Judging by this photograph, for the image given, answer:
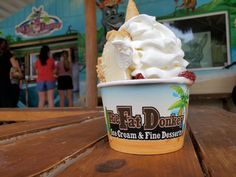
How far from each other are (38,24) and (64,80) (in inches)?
47.5

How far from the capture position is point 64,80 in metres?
4.45

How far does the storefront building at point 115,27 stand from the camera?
12.4 feet

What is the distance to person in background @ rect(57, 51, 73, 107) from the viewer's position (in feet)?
14.6

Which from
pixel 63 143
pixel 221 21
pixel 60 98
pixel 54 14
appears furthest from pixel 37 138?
pixel 54 14

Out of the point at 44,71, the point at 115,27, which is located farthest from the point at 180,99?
the point at 115,27

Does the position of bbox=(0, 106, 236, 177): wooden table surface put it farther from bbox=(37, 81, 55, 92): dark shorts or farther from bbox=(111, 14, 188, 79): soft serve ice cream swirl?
bbox=(37, 81, 55, 92): dark shorts

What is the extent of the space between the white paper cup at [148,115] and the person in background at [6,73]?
2.22 meters

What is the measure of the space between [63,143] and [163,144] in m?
0.18

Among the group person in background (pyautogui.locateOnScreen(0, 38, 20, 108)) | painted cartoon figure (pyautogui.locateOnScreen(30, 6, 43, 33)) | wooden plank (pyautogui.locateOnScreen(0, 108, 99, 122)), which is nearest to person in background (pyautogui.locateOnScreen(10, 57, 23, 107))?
person in background (pyautogui.locateOnScreen(0, 38, 20, 108))

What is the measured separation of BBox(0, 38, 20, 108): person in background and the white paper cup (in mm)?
2217

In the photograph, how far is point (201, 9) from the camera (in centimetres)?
393

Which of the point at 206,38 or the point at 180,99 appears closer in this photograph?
the point at 180,99

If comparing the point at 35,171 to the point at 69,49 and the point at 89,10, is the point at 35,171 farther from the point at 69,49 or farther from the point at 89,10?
the point at 69,49

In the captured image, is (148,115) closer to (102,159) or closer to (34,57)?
(102,159)
